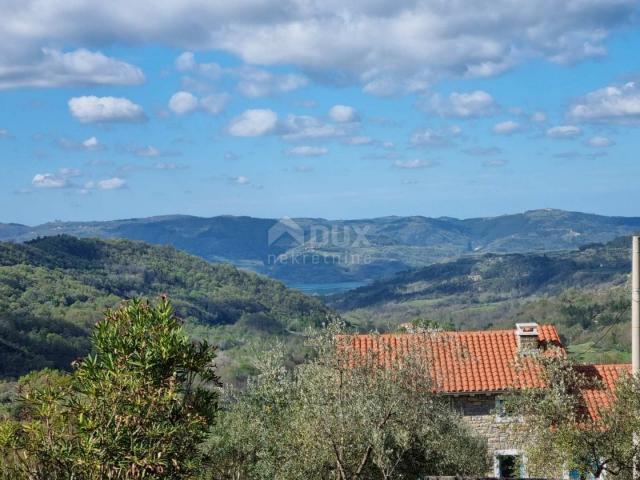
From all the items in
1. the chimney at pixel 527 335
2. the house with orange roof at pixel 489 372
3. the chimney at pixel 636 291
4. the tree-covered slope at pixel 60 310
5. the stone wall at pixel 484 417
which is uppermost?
the chimney at pixel 636 291

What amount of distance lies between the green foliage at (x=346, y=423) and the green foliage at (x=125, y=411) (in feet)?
10.6

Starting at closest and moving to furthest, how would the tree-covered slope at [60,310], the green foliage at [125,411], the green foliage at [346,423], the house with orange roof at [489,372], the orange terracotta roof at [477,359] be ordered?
1. the green foliage at [125,411]
2. the green foliage at [346,423]
3. the house with orange roof at [489,372]
4. the orange terracotta roof at [477,359]
5. the tree-covered slope at [60,310]

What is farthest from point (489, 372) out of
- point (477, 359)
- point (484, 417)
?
point (484, 417)

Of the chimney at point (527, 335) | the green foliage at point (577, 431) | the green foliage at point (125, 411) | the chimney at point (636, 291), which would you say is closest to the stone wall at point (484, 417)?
the chimney at point (527, 335)

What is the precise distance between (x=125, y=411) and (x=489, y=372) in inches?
687

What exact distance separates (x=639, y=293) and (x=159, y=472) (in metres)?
12.7

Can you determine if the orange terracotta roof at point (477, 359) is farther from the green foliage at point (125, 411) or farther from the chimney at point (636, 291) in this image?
the green foliage at point (125, 411)

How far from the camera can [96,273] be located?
194875 millimetres

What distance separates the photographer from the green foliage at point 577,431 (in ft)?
53.9

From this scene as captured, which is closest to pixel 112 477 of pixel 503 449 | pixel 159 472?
pixel 159 472

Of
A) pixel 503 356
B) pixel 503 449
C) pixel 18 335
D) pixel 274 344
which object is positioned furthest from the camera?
pixel 18 335

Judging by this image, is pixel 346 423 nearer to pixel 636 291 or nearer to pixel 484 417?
pixel 636 291

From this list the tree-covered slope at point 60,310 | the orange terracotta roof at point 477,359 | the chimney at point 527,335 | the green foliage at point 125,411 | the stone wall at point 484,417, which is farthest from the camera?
the tree-covered slope at point 60,310

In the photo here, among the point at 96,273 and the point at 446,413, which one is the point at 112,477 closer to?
the point at 446,413
